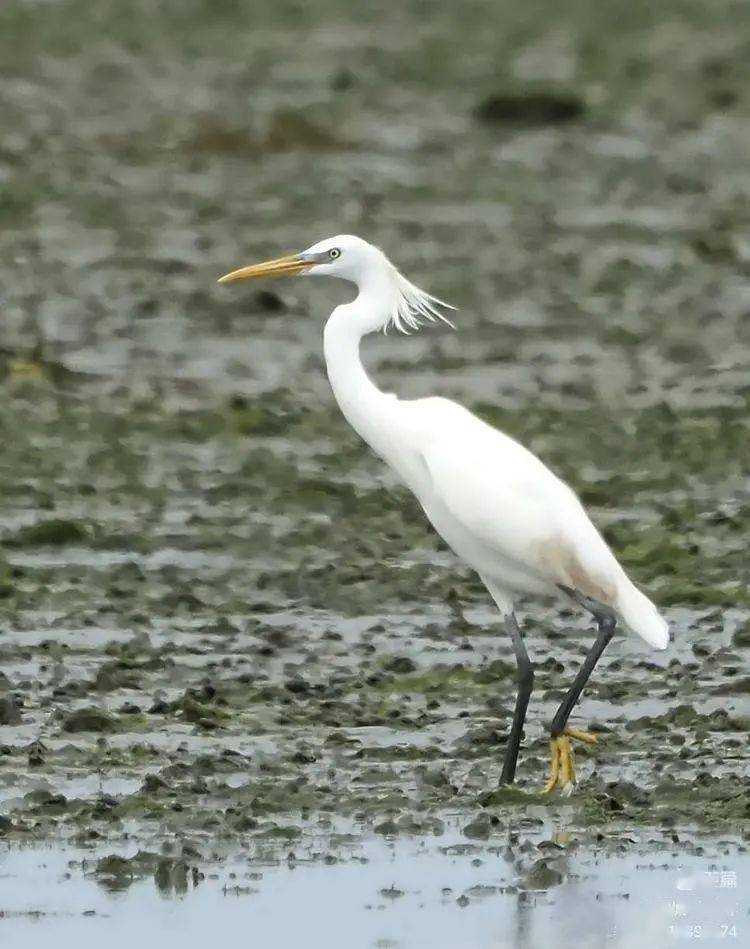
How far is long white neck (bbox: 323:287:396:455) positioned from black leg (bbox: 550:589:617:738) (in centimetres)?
98

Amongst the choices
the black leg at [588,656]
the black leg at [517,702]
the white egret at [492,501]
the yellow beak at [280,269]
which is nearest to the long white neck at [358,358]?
the white egret at [492,501]

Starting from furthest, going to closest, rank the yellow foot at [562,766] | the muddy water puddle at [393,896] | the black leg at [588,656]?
1. the black leg at [588,656]
2. the yellow foot at [562,766]
3. the muddy water puddle at [393,896]

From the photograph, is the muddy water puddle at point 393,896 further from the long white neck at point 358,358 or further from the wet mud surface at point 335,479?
the long white neck at point 358,358

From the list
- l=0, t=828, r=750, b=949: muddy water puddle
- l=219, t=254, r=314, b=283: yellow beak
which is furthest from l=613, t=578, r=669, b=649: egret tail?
l=219, t=254, r=314, b=283: yellow beak

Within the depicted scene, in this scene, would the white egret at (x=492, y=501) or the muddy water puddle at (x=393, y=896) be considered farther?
the white egret at (x=492, y=501)

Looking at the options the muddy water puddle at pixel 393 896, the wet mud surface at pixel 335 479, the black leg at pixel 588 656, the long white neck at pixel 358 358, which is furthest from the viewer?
the long white neck at pixel 358 358

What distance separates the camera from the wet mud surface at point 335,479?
303 inches

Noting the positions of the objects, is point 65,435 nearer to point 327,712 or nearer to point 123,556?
point 123,556

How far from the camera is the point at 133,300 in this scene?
17578 mm

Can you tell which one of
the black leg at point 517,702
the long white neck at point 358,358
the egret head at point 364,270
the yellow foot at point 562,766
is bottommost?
the yellow foot at point 562,766

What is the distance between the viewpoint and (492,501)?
8359 mm

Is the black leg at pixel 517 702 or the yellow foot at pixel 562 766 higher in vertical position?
the black leg at pixel 517 702

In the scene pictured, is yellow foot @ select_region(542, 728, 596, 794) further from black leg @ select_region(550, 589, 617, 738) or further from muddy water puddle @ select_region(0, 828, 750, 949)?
muddy water puddle @ select_region(0, 828, 750, 949)

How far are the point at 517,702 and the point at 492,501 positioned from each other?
2.10 feet
